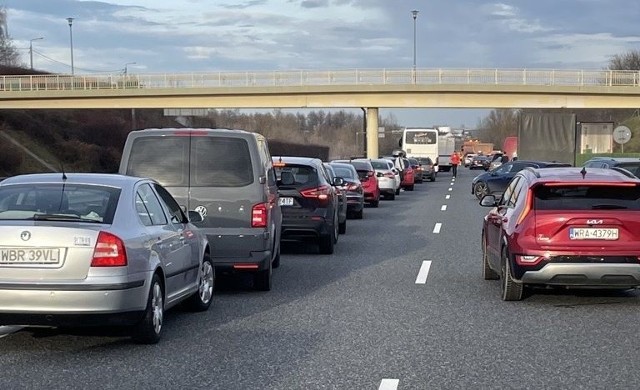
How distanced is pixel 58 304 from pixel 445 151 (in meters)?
79.8

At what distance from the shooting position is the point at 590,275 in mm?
10188

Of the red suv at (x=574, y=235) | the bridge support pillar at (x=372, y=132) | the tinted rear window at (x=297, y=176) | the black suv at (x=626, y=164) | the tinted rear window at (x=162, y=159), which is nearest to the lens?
the red suv at (x=574, y=235)

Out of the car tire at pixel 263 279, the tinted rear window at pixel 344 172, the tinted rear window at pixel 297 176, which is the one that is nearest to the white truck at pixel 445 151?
the tinted rear window at pixel 344 172

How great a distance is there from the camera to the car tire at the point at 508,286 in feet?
35.2

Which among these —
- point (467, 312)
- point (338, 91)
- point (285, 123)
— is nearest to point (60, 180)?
point (467, 312)

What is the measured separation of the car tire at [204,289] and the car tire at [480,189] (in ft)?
85.1

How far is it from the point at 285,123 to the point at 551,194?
110 m

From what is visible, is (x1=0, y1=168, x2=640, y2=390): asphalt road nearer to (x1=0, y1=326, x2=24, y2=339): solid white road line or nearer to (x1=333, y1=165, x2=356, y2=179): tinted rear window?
(x1=0, y1=326, x2=24, y2=339): solid white road line

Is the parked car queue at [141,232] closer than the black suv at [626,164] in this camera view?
Yes

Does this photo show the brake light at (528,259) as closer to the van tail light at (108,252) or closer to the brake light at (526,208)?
the brake light at (526,208)

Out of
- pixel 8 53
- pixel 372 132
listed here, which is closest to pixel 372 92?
pixel 372 132

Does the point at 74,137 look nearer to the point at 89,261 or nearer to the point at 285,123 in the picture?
the point at 285,123

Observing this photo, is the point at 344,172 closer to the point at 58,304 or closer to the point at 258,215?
the point at 258,215

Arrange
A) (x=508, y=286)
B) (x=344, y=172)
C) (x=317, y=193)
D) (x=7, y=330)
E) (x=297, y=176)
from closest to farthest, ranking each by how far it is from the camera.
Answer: (x=7, y=330), (x=508, y=286), (x=317, y=193), (x=297, y=176), (x=344, y=172)
